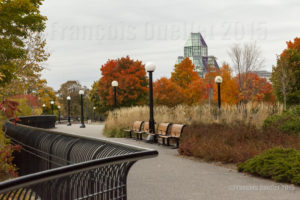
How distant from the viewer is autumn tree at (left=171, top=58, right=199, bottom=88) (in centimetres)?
6006

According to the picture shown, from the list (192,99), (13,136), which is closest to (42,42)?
(13,136)

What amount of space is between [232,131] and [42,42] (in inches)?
703

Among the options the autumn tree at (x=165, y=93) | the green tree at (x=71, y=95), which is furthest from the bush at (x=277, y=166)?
the green tree at (x=71, y=95)

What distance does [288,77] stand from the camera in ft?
116

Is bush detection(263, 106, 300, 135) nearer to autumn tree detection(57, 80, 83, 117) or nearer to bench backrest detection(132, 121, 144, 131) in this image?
bench backrest detection(132, 121, 144, 131)

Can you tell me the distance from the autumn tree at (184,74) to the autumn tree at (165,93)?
12.4 m

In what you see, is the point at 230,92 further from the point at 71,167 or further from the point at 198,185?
the point at 71,167

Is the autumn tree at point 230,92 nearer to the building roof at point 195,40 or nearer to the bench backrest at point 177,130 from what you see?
the bench backrest at point 177,130

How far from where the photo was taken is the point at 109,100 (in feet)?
136

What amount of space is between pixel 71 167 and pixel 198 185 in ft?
15.0

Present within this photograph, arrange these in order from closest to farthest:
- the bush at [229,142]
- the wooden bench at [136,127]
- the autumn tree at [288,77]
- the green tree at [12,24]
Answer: the bush at [229,142] < the green tree at [12,24] < the wooden bench at [136,127] < the autumn tree at [288,77]

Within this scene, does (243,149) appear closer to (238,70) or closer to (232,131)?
(232,131)

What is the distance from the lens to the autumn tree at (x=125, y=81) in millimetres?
39594

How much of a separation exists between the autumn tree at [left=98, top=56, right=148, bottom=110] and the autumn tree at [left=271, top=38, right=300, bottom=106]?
48.5 feet
